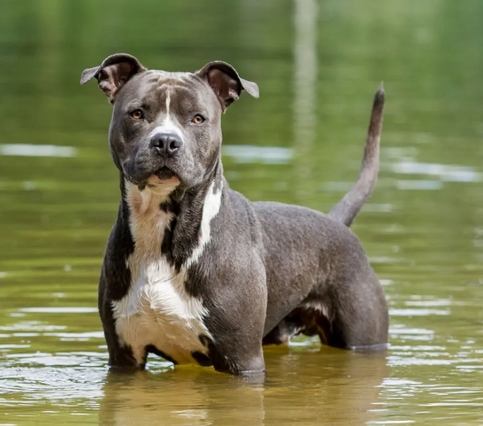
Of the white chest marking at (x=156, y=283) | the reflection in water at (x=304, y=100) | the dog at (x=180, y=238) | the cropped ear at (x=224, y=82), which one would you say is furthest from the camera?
the reflection in water at (x=304, y=100)

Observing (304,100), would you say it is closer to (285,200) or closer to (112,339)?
(285,200)

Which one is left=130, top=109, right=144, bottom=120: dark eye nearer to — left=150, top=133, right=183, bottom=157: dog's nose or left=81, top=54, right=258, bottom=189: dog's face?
left=81, top=54, right=258, bottom=189: dog's face

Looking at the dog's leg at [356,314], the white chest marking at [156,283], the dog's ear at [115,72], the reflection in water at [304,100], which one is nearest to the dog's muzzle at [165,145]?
the white chest marking at [156,283]

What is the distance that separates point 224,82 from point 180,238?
929 mm

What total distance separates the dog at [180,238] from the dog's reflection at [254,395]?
0.14 meters

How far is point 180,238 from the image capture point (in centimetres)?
777

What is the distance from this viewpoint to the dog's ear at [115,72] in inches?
308

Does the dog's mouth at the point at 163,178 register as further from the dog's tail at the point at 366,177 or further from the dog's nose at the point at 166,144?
the dog's tail at the point at 366,177

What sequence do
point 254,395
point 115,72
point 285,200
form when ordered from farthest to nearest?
point 285,200
point 115,72
point 254,395

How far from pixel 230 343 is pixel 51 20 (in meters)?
34.8

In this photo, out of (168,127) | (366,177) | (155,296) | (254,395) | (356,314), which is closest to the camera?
(168,127)

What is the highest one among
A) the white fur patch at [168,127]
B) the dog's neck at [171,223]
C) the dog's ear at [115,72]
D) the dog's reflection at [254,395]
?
the dog's ear at [115,72]

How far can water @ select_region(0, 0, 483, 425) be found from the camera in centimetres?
783

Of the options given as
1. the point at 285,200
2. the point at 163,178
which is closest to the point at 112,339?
the point at 163,178
